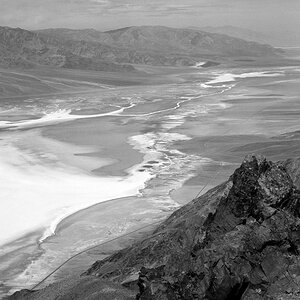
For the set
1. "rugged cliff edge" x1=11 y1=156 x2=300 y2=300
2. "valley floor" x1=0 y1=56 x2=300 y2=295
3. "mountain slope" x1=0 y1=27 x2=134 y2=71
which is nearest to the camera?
"rugged cliff edge" x1=11 y1=156 x2=300 y2=300

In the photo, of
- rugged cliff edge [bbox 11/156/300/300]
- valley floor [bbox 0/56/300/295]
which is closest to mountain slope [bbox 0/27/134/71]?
valley floor [bbox 0/56/300/295]

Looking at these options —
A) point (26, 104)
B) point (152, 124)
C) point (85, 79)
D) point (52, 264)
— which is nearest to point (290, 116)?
point (152, 124)

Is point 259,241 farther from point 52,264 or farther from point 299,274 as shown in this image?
point 52,264

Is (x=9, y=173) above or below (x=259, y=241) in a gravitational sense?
below

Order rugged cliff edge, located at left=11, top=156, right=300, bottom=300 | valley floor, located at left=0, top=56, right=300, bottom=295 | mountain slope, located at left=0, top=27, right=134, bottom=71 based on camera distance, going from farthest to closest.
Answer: mountain slope, located at left=0, top=27, right=134, bottom=71 → valley floor, located at left=0, top=56, right=300, bottom=295 → rugged cliff edge, located at left=11, top=156, right=300, bottom=300

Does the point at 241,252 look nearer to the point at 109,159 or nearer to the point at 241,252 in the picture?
the point at 241,252

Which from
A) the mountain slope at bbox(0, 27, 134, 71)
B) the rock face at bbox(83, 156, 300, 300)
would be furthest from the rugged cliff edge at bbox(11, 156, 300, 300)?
the mountain slope at bbox(0, 27, 134, 71)

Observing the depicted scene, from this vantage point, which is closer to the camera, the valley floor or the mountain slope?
the valley floor

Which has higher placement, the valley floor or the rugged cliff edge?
the rugged cliff edge

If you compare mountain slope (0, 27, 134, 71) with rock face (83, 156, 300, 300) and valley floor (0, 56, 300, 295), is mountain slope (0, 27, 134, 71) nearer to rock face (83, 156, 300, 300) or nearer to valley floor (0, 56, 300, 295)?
valley floor (0, 56, 300, 295)
